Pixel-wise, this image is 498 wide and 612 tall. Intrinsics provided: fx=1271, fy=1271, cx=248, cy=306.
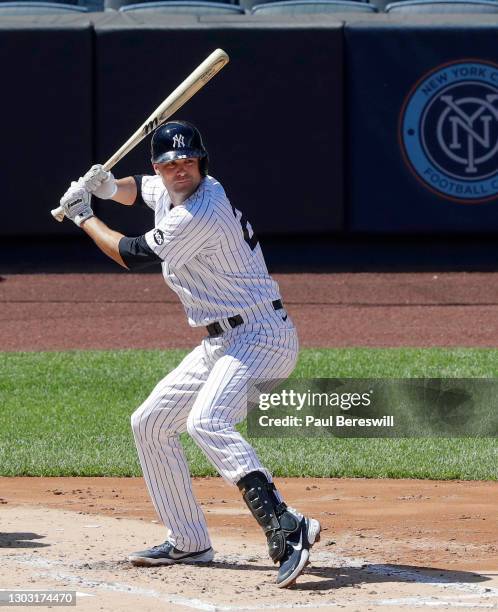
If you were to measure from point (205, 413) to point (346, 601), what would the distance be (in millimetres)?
847

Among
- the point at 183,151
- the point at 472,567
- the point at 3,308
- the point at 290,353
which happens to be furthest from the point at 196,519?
the point at 3,308

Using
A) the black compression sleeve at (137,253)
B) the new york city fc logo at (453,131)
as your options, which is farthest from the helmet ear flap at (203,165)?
the new york city fc logo at (453,131)

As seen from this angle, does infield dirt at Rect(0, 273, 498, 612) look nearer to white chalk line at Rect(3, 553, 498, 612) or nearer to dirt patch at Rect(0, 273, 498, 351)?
white chalk line at Rect(3, 553, 498, 612)

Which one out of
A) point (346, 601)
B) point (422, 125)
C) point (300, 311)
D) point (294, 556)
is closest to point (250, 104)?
point (422, 125)

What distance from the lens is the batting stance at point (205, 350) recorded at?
4.66m

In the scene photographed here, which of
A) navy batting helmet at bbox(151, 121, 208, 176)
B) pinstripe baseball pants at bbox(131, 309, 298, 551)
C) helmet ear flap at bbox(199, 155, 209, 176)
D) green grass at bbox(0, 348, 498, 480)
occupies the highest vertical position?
navy batting helmet at bbox(151, 121, 208, 176)

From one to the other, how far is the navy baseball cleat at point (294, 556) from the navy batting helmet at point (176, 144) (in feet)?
4.58

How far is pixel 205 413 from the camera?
4.69 m

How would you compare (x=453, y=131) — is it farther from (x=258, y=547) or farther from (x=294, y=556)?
(x=294, y=556)

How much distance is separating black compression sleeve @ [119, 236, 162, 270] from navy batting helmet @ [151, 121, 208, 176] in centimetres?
31

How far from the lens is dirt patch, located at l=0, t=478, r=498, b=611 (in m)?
4.50

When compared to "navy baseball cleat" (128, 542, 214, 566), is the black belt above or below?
above

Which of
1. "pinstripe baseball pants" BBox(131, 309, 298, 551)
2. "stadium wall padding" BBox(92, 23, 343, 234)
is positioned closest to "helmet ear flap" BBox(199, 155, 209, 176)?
"pinstripe baseball pants" BBox(131, 309, 298, 551)

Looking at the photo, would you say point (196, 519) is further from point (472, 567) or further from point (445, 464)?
point (445, 464)
